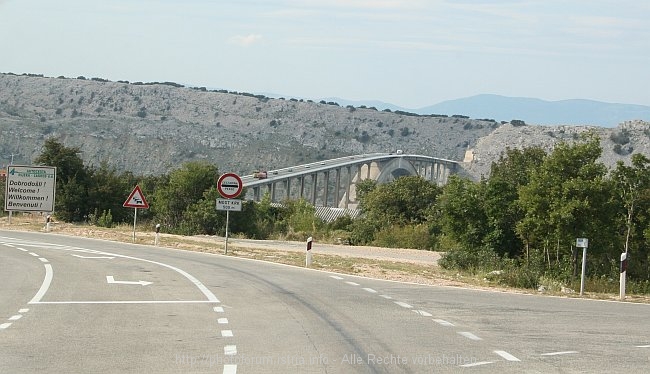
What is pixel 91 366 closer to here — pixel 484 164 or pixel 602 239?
pixel 602 239

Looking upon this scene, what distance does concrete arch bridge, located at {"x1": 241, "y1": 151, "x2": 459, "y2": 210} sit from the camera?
11400 centimetres

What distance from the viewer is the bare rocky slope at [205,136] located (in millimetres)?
150500

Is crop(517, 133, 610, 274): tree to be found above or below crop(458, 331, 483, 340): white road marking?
above

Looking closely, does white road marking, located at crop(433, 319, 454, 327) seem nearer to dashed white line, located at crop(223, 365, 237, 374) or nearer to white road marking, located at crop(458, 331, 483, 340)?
white road marking, located at crop(458, 331, 483, 340)

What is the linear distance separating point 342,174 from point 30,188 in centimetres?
9086

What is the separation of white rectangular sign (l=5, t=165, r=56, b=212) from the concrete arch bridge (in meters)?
58.0

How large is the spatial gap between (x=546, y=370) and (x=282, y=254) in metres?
23.6

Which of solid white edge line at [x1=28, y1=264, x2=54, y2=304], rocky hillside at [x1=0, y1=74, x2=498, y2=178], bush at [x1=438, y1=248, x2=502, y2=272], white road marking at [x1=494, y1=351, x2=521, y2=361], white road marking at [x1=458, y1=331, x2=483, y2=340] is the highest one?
rocky hillside at [x1=0, y1=74, x2=498, y2=178]

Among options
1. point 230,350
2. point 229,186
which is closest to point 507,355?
point 230,350

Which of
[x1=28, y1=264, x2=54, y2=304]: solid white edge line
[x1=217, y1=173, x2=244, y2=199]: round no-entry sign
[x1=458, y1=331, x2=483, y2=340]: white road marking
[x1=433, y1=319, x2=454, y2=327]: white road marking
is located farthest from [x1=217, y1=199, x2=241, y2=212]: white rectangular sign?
[x1=458, y1=331, x2=483, y2=340]: white road marking

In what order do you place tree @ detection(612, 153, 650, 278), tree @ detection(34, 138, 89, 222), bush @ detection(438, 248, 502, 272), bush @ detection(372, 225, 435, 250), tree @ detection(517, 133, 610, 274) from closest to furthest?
1. tree @ detection(517, 133, 610, 274)
2. bush @ detection(438, 248, 502, 272)
3. tree @ detection(612, 153, 650, 278)
4. bush @ detection(372, 225, 435, 250)
5. tree @ detection(34, 138, 89, 222)

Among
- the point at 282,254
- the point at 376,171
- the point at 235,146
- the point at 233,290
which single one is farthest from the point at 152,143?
the point at 233,290

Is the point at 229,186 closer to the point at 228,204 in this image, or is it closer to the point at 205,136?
the point at 228,204

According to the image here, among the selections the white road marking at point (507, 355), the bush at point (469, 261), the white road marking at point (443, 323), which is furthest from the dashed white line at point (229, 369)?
the bush at point (469, 261)
